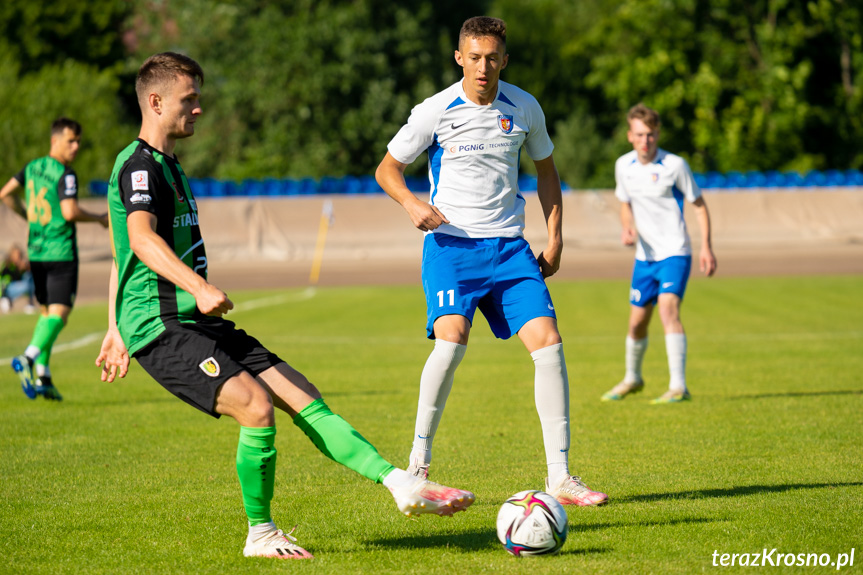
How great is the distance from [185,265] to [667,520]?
2539mm

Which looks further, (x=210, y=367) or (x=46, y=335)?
(x=46, y=335)

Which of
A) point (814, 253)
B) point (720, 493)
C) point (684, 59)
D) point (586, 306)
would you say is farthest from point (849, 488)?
point (684, 59)

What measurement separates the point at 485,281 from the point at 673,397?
13.3 feet

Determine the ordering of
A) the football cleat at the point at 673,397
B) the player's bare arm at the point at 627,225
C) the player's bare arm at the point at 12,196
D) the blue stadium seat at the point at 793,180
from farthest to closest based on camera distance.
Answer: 1. the blue stadium seat at the point at 793,180
2. the player's bare arm at the point at 12,196
3. the player's bare arm at the point at 627,225
4. the football cleat at the point at 673,397

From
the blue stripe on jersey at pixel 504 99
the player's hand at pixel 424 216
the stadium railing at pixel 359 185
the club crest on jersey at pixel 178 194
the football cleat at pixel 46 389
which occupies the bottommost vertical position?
the football cleat at pixel 46 389

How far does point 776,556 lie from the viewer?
158 inches

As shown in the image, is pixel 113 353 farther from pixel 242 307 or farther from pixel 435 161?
pixel 242 307

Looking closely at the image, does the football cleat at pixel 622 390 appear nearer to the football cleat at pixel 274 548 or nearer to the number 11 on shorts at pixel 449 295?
the number 11 on shorts at pixel 449 295

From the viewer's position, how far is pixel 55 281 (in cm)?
926

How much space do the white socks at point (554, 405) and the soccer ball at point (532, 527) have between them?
0.86 metres

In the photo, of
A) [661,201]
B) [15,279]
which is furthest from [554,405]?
[15,279]

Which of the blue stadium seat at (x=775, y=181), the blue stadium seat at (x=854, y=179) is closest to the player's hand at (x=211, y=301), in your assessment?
the blue stadium seat at (x=775, y=181)

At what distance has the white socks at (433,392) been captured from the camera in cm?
512

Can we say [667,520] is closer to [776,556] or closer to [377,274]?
[776,556]
